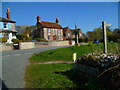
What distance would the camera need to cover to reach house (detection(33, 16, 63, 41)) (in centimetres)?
5133

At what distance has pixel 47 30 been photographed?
171ft

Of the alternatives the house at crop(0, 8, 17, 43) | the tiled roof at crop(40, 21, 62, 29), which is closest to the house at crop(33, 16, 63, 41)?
the tiled roof at crop(40, 21, 62, 29)

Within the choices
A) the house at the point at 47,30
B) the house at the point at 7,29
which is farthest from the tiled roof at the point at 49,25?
the house at the point at 7,29

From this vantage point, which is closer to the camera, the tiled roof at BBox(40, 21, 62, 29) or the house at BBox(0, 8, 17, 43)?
the house at BBox(0, 8, 17, 43)

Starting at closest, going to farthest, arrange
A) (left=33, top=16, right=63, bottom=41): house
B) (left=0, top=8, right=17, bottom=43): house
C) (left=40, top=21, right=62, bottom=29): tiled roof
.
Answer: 1. (left=0, top=8, right=17, bottom=43): house
2. (left=33, top=16, right=63, bottom=41): house
3. (left=40, top=21, right=62, bottom=29): tiled roof

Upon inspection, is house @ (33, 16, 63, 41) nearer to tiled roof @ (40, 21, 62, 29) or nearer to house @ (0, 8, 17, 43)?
tiled roof @ (40, 21, 62, 29)

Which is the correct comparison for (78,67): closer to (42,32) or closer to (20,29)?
(42,32)

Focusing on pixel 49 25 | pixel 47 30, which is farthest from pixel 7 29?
pixel 49 25

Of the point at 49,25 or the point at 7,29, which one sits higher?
the point at 49,25

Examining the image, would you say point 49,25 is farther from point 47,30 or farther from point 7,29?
point 7,29

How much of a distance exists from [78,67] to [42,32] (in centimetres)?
4521

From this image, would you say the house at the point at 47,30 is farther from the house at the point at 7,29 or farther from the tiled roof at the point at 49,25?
the house at the point at 7,29

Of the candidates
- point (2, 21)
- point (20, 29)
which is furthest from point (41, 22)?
point (20, 29)

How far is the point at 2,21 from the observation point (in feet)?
118
